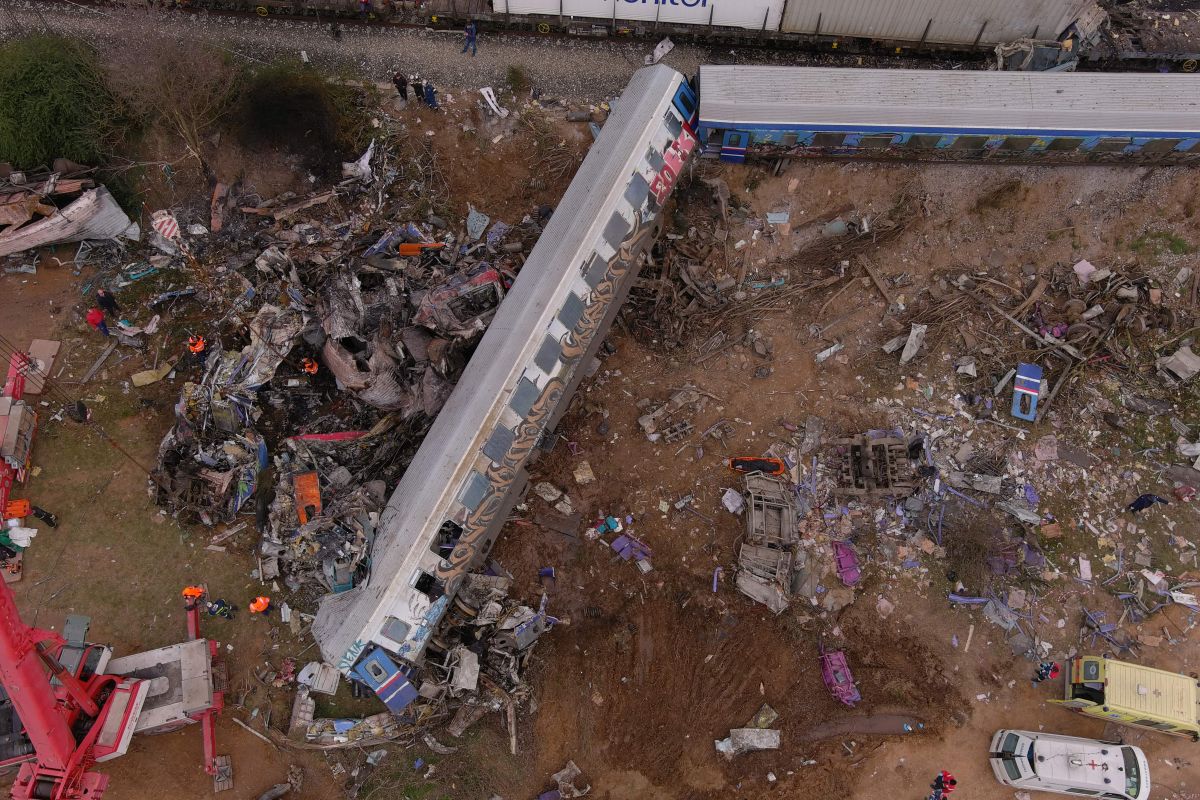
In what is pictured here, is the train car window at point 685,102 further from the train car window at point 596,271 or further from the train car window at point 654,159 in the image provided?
the train car window at point 596,271

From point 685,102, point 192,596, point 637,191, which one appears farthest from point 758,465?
point 192,596

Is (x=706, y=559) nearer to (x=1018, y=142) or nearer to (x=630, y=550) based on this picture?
(x=630, y=550)

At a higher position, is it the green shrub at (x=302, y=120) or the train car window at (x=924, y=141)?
the train car window at (x=924, y=141)

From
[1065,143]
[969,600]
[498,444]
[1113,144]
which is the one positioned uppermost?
[1113,144]

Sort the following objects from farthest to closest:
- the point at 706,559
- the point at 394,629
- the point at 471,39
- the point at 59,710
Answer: the point at 471,39 < the point at 706,559 < the point at 394,629 < the point at 59,710

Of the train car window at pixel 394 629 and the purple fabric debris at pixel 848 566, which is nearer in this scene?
the train car window at pixel 394 629

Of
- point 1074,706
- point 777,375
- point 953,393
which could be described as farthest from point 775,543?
point 1074,706

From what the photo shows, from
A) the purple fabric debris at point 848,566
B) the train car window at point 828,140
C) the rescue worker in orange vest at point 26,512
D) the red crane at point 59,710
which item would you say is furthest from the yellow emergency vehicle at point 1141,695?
the rescue worker in orange vest at point 26,512
